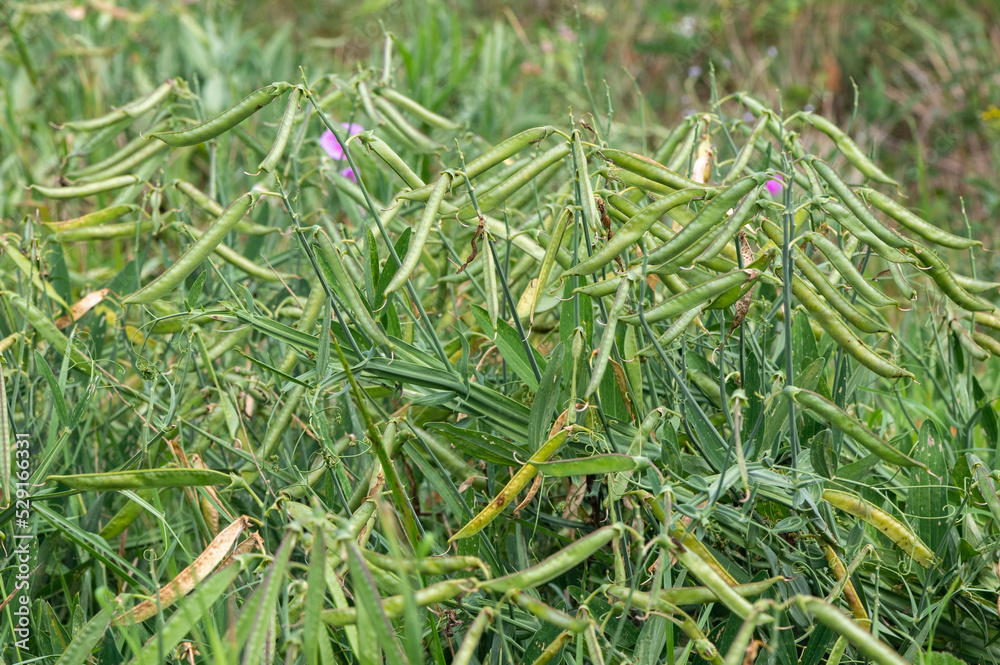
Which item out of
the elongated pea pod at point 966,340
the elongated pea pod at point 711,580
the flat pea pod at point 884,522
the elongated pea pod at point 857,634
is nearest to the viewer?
the elongated pea pod at point 857,634

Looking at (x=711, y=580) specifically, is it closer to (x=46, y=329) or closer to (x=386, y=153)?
(x=386, y=153)

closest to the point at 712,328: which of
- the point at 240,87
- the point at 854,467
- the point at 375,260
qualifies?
the point at 854,467

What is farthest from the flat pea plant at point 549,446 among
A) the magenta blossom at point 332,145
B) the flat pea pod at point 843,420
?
the magenta blossom at point 332,145

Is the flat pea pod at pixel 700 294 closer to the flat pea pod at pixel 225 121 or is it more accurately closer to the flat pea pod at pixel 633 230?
the flat pea pod at pixel 633 230

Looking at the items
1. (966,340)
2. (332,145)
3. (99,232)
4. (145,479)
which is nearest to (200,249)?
(145,479)

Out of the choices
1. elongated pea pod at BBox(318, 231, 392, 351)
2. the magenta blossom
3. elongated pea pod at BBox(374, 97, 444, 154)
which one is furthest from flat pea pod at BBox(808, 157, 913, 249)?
the magenta blossom

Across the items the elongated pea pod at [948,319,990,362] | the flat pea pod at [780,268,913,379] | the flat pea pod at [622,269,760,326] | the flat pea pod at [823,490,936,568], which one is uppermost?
the flat pea pod at [622,269,760,326]

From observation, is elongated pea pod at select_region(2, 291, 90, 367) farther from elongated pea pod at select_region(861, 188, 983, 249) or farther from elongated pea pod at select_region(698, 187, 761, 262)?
elongated pea pod at select_region(861, 188, 983, 249)

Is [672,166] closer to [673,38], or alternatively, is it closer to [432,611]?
[432,611]
